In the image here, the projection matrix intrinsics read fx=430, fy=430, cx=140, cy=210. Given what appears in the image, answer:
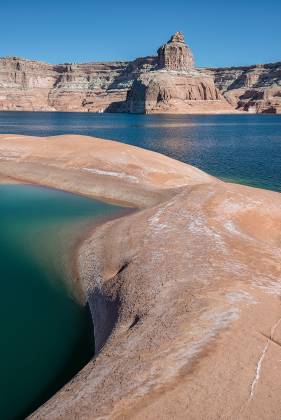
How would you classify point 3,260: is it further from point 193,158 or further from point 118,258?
point 193,158

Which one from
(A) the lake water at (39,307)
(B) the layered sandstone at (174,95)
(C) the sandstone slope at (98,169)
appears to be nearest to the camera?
(A) the lake water at (39,307)

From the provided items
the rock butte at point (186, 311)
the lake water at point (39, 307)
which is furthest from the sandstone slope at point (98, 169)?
the rock butte at point (186, 311)

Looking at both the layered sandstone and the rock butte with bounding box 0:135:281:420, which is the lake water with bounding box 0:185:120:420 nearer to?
the rock butte with bounding box 0:135:281:420

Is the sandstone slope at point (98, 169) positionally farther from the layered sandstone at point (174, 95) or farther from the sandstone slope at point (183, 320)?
the layered sandstone at point (174, 95)

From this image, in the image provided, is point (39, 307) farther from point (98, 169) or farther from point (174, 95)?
point (174, 95)

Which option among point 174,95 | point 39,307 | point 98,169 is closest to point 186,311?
point 39,307
